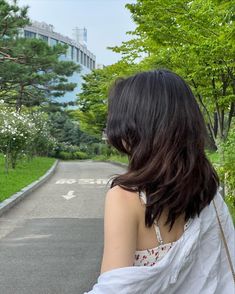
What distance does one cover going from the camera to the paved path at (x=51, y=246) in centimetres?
570

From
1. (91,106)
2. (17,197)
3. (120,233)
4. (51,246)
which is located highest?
(91,106)

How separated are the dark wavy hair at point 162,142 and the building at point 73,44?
6473 centimetres

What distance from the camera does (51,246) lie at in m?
7.64

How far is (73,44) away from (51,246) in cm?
9269

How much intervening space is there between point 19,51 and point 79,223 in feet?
49.3

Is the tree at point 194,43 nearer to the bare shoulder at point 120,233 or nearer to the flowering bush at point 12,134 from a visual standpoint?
the flowering bush at point 12,134

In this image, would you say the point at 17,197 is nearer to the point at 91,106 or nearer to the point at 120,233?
the point at 120,233

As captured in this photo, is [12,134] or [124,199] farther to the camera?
[12,134]

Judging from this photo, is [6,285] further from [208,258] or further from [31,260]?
[208,258]

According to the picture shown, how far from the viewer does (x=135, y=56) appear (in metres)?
21.5

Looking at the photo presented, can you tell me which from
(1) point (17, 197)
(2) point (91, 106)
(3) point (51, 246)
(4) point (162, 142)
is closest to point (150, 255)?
(4) point (162, 142)

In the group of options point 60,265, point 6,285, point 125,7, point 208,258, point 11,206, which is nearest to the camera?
point 208,258

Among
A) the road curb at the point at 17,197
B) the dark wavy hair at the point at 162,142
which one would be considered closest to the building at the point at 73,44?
the road curb at the point at 17,197

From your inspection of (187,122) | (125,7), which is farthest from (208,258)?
(125,7)
